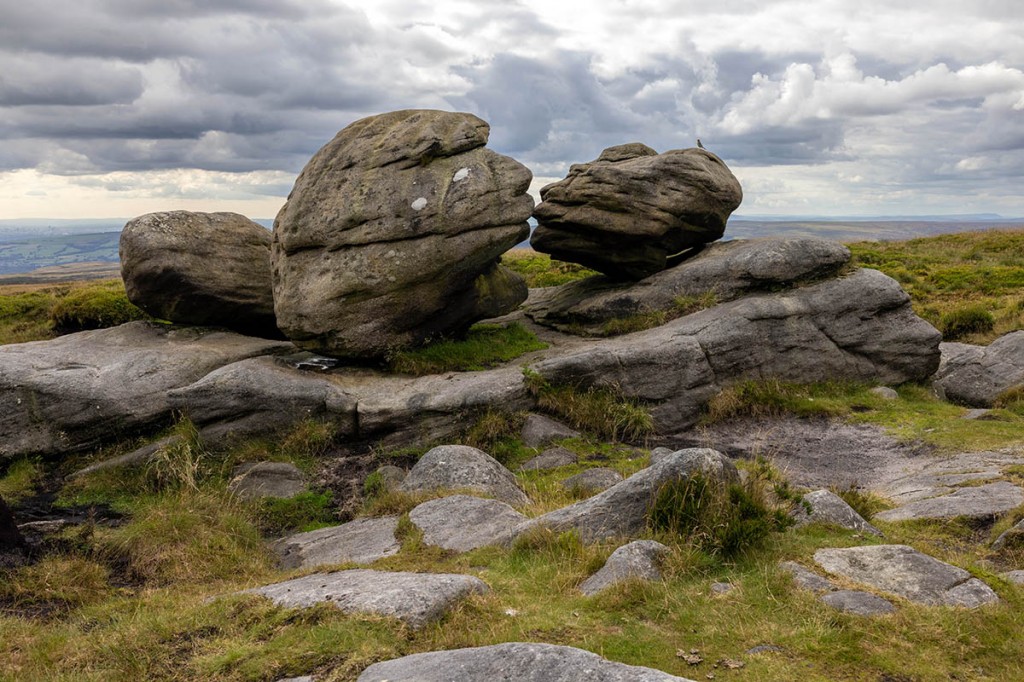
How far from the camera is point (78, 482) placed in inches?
739

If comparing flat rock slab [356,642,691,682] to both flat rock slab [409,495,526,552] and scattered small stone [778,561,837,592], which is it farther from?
flat rock slab [409,495,526,552]

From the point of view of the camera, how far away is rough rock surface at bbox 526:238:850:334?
25.4 m

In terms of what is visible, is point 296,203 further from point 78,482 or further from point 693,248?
point 693,248

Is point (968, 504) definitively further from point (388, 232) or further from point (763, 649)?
point (388, 232)

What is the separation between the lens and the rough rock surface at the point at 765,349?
21.8 metres

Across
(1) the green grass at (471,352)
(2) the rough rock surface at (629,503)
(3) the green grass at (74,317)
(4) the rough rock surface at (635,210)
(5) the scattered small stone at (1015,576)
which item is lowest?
(5) the scattered small stone at (1015,576)

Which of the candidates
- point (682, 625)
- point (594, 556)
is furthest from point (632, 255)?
point (682, 625)

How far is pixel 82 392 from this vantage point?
19969 mm

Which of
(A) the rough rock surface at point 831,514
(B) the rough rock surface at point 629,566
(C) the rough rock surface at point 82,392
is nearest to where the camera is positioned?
(B) the rough rock surface at point 629,566

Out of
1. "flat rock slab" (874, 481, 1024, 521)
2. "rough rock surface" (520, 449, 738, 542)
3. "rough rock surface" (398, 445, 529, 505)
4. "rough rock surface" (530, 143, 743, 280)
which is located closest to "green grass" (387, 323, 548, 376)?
"rough rock surface" (530, 143, 743, 280)

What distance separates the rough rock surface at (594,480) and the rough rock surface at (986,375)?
43.2 feet

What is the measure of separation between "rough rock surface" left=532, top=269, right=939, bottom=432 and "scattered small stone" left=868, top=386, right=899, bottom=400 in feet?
2.14

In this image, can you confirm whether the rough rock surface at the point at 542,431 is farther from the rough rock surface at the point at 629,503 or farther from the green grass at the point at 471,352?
the rough rock surface at the point at 629,503

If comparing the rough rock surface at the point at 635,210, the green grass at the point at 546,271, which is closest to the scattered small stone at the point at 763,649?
the rough rock surface at the point at 635,210
